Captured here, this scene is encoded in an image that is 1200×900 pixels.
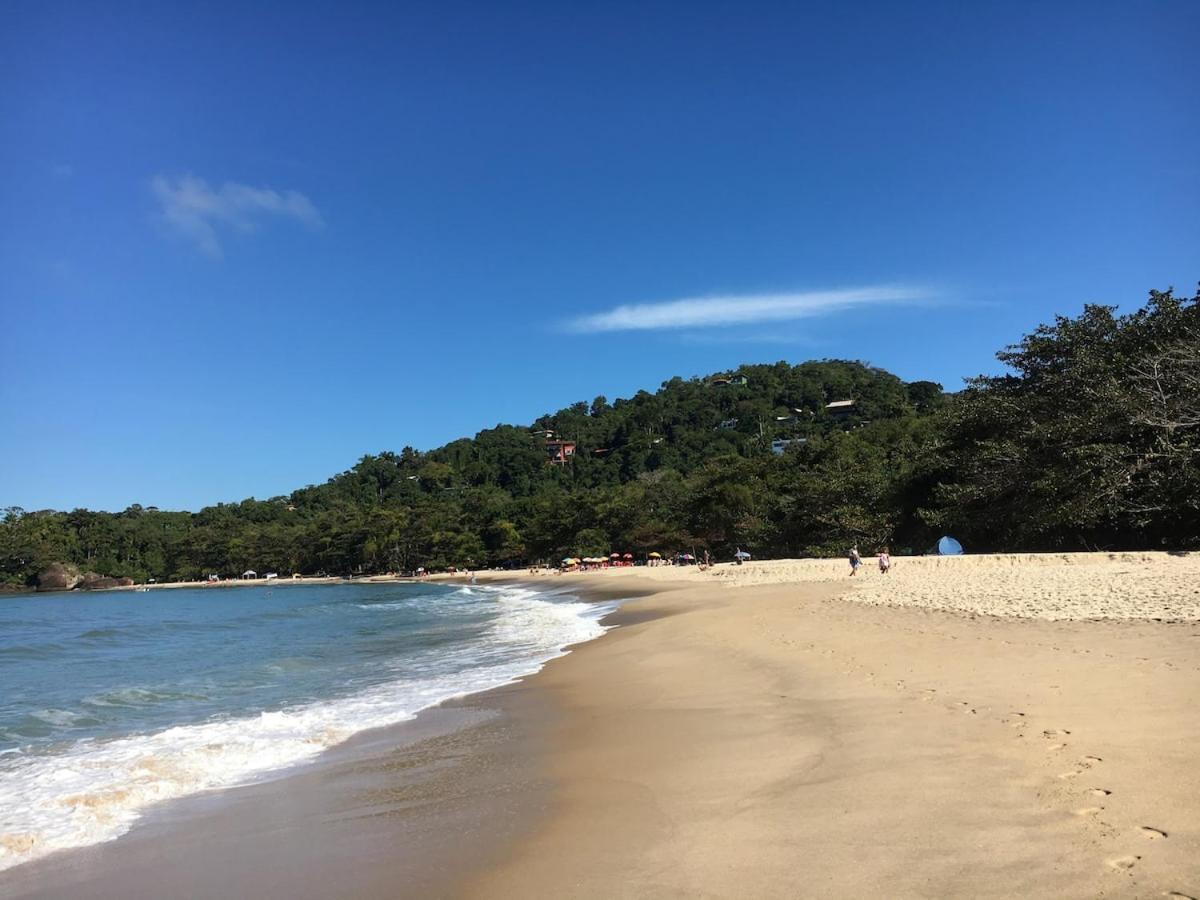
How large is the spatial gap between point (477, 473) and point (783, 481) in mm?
93124

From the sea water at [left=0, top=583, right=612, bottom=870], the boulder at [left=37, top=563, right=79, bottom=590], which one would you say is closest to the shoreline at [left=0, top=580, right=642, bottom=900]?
the sea water at [left=0, top=583, right=612, bottom=870]

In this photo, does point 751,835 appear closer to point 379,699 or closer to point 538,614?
point 379,699

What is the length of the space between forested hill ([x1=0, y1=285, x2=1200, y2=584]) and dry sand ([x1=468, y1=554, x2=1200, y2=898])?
645 inches

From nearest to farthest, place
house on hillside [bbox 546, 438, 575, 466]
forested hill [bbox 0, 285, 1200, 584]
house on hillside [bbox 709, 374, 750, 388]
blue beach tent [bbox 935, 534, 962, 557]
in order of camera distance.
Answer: forested hill [bbox 0, 285, 1200, 584]
blue beach tent [bbox 935, 534, 962, 557]
house on hillside [bbox 546, 438, 575, 466]
house on hillside [bbox 709, 374, 750, 388]

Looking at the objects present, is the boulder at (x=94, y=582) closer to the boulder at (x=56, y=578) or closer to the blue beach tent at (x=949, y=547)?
the boulder at (x=56, y=578)

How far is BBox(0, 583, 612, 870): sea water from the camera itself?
23.2 ft

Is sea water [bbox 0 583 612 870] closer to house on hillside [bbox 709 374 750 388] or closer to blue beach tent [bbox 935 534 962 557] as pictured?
blue beach tent [bbox 935 534 962 557]

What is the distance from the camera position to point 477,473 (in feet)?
447

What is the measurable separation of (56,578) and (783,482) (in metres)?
113

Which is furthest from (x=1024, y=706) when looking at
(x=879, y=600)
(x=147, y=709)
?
(x=147, y=709)

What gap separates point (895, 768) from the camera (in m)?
5.20

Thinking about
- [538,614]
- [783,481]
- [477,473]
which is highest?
[477,473]

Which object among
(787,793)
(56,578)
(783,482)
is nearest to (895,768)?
(787,793)

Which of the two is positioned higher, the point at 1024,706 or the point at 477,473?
the point at 477,473
